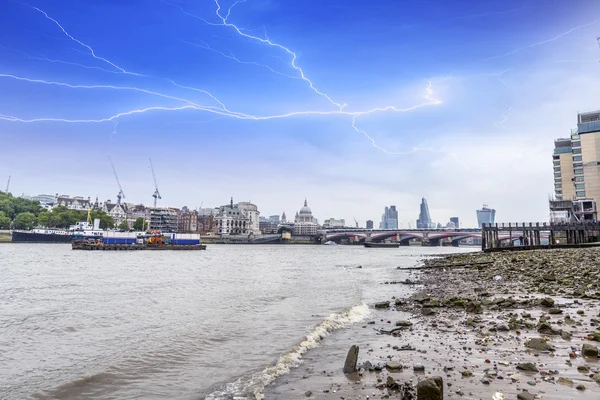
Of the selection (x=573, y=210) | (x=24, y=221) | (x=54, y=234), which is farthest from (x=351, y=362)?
(x=24, y=221)

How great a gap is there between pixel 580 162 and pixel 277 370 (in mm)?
151588

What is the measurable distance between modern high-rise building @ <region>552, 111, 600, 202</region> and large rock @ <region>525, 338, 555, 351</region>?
13871 cm

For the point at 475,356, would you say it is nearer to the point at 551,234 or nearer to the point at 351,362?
the point at 351,362

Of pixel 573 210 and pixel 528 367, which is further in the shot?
pixel 573 210

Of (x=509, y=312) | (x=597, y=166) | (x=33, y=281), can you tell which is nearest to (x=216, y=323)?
(x=509, y=312)

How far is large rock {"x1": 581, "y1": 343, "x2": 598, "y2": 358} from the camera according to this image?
336 inches

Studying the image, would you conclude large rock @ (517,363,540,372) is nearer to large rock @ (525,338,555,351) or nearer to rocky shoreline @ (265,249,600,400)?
rocky shoreline @ (265,249,600,400)

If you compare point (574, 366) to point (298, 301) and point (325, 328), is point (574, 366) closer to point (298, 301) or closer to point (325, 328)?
point (325, 328)

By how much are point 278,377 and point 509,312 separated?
9.93m

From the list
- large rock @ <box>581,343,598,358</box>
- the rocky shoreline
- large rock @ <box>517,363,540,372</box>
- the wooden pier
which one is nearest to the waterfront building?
the wooden pier

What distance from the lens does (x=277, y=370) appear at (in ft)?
33.7

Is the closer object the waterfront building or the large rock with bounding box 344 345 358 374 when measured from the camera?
the large rock with bounding box 344 345 358 374

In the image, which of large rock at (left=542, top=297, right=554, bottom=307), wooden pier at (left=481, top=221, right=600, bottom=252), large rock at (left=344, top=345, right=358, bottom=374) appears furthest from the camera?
wooden pier at (left=481, top=221, right=600, bottom=252)

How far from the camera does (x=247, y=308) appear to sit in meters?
21.8
